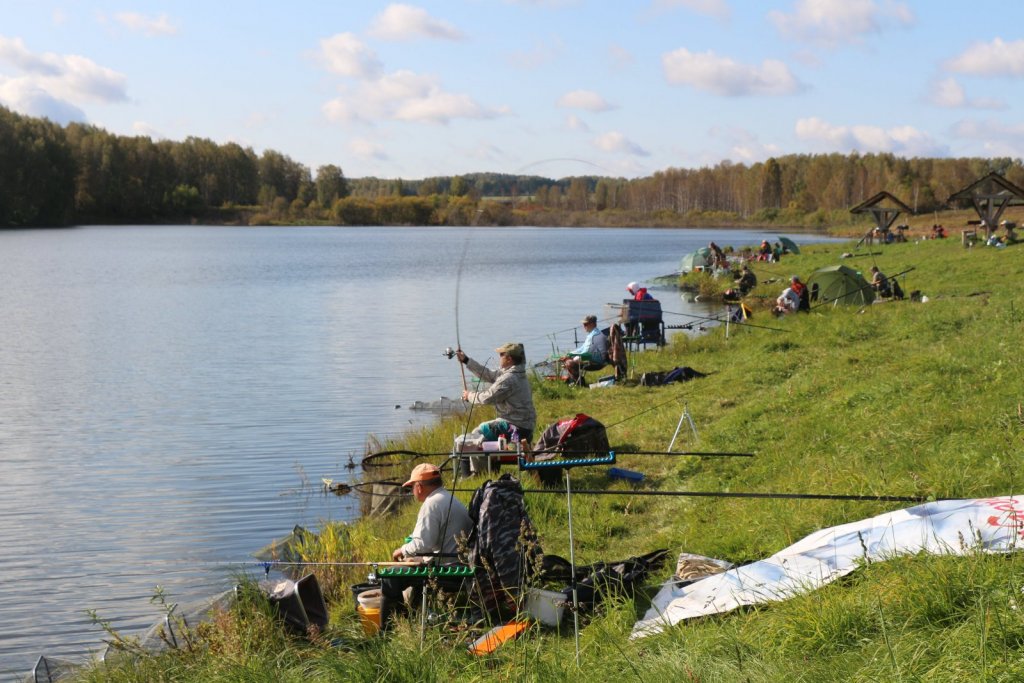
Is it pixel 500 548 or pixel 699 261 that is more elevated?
pixel 699 261

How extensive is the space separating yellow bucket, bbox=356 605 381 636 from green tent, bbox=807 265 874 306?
52.2 ft

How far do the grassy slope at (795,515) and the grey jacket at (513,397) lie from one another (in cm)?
110

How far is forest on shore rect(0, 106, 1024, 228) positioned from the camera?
10794 cm

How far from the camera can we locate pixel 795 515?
6715mm

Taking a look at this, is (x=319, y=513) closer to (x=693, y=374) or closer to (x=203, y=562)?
(x=203, y=562)

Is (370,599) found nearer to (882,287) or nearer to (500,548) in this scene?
(500,548)

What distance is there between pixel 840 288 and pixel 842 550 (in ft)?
57.8

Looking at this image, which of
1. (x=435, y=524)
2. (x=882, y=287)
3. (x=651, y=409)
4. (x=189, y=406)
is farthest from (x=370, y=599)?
(x=882, y=287)

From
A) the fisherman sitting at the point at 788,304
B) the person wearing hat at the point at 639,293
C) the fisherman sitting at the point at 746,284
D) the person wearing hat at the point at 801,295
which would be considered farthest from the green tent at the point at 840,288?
the fisherman sitting at the point at 746,284

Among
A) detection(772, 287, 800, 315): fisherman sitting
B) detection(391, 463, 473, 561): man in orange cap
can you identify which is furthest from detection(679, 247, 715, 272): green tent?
detection(391, 463, 473, 561): man in orange cap

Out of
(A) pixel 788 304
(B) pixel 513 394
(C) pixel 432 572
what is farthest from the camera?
(A) pixel 788 304

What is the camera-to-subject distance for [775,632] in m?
4.70

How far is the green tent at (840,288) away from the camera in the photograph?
2153cm

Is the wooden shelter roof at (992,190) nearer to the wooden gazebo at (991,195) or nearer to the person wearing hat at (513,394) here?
the wooden gazebo at (991,195)
